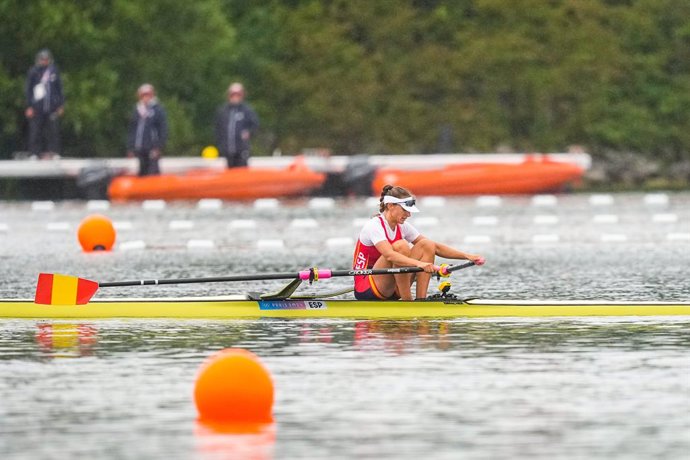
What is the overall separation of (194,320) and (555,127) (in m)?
41.7

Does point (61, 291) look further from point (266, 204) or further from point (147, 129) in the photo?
point (147, 129)

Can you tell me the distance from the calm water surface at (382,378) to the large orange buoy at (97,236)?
264 centimetres

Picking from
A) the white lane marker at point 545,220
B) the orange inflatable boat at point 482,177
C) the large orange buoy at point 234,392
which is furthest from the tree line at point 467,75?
the large orange buoy at point 234,392

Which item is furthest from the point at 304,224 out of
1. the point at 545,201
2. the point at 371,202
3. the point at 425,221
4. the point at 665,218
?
the point at 545,201

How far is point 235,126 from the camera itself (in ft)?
142

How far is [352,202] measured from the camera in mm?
43938

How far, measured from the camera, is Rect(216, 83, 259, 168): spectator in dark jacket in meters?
43.2

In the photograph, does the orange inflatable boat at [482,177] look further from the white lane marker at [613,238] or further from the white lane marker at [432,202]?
the white lane marker at [613,238]

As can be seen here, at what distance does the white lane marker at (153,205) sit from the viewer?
41112mm

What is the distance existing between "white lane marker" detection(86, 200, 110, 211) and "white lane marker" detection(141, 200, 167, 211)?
706mm

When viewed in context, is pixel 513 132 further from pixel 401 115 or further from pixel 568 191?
pixel 568 191

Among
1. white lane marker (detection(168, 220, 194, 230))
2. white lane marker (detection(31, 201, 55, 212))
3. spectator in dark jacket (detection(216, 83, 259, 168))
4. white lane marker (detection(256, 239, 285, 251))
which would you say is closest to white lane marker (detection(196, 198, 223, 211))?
spectator in dark jacket (detection(216, 83, 259, 168))

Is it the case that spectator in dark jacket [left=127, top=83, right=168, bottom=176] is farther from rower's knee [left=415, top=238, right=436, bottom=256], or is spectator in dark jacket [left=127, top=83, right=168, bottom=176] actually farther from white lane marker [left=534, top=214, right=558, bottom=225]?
rower's knee [left=415, top=238, right=436, bottom=256]

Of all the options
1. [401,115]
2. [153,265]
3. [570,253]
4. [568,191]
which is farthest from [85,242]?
[401,115]
